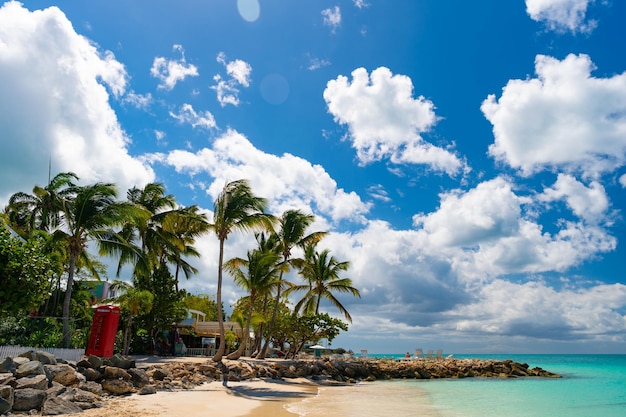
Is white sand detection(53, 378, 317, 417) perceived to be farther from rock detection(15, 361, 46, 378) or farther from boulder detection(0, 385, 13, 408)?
rock detection(15, 361, 46, 378)

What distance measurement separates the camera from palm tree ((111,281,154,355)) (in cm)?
1833

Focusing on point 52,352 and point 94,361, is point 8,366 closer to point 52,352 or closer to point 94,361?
point 94,361

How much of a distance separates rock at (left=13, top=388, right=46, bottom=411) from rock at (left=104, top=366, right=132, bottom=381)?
320 centimetres

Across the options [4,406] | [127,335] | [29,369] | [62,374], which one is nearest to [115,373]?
[62,374]

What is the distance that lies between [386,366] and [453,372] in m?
6.43

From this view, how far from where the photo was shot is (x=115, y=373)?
1172cm

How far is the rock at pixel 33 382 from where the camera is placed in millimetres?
8609

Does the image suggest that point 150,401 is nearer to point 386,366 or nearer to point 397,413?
point 397,413

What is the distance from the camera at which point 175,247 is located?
24734 mm

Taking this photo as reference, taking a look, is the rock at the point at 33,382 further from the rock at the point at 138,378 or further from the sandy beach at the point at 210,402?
the rock at the point at 138,378

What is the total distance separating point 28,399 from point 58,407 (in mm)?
602

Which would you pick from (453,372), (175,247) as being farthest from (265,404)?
(453,372)

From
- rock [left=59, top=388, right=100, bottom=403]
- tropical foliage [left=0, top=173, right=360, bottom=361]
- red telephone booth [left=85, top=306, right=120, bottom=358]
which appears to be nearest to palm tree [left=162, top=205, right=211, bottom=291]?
tropical foliage [left=0, top=173, right=360, bottom=361]

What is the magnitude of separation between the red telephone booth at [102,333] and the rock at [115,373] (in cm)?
207
